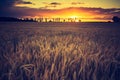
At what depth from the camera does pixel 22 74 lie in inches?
75.6

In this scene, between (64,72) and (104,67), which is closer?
(64,72)

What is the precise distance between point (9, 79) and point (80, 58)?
0.86m

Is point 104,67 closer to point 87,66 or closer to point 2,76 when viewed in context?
point 87,66

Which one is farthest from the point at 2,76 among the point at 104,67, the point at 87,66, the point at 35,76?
the point at 104,67

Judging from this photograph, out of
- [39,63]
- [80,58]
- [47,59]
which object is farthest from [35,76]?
[80,58]

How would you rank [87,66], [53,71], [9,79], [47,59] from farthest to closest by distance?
1. [47,59]
2. [87,66]
3. [53,71]
4. [9,79]

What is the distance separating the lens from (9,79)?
1.75 metres

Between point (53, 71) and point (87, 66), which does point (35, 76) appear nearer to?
point (53, 71)

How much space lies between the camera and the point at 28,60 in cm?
232

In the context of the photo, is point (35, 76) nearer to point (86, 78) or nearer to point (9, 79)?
point (9, 79)

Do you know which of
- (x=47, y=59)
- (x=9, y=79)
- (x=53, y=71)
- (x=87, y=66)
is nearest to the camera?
(x=9, y=79)

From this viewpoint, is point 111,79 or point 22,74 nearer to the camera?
point 111,79

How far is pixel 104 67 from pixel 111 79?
39 cm

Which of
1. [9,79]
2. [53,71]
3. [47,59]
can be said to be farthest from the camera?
[47,59]
